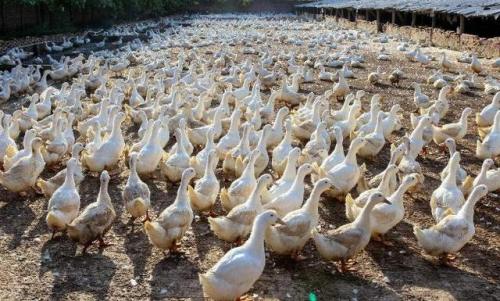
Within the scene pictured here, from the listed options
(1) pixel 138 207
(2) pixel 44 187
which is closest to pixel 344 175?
(1) pixel 138 207

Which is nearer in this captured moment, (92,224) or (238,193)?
(92,224)

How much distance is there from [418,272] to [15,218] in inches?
186

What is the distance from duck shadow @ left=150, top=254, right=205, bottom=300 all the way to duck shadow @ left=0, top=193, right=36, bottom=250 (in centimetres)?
176

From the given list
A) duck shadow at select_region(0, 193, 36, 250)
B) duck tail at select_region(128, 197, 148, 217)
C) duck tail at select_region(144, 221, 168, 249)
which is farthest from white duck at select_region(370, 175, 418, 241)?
duck shadow at select_region(0, 193, 36, 250)

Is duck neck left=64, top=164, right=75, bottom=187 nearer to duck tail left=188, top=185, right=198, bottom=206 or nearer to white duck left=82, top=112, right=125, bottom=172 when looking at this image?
duck tail left=188, top=185, right=198, bottom=206

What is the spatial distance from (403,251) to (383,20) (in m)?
33.7

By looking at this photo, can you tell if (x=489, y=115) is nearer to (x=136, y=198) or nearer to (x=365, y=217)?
(x=365, y=217)

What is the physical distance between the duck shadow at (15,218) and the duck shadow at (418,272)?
153 inches

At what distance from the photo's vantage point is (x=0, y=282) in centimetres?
552

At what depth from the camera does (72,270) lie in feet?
18.8

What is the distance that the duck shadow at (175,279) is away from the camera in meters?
5.30

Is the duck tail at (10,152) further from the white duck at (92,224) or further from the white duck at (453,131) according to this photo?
the white duck at (453,131)

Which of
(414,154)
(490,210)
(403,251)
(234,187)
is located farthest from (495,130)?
(234,187)

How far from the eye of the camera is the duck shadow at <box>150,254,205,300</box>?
530 centimetres
